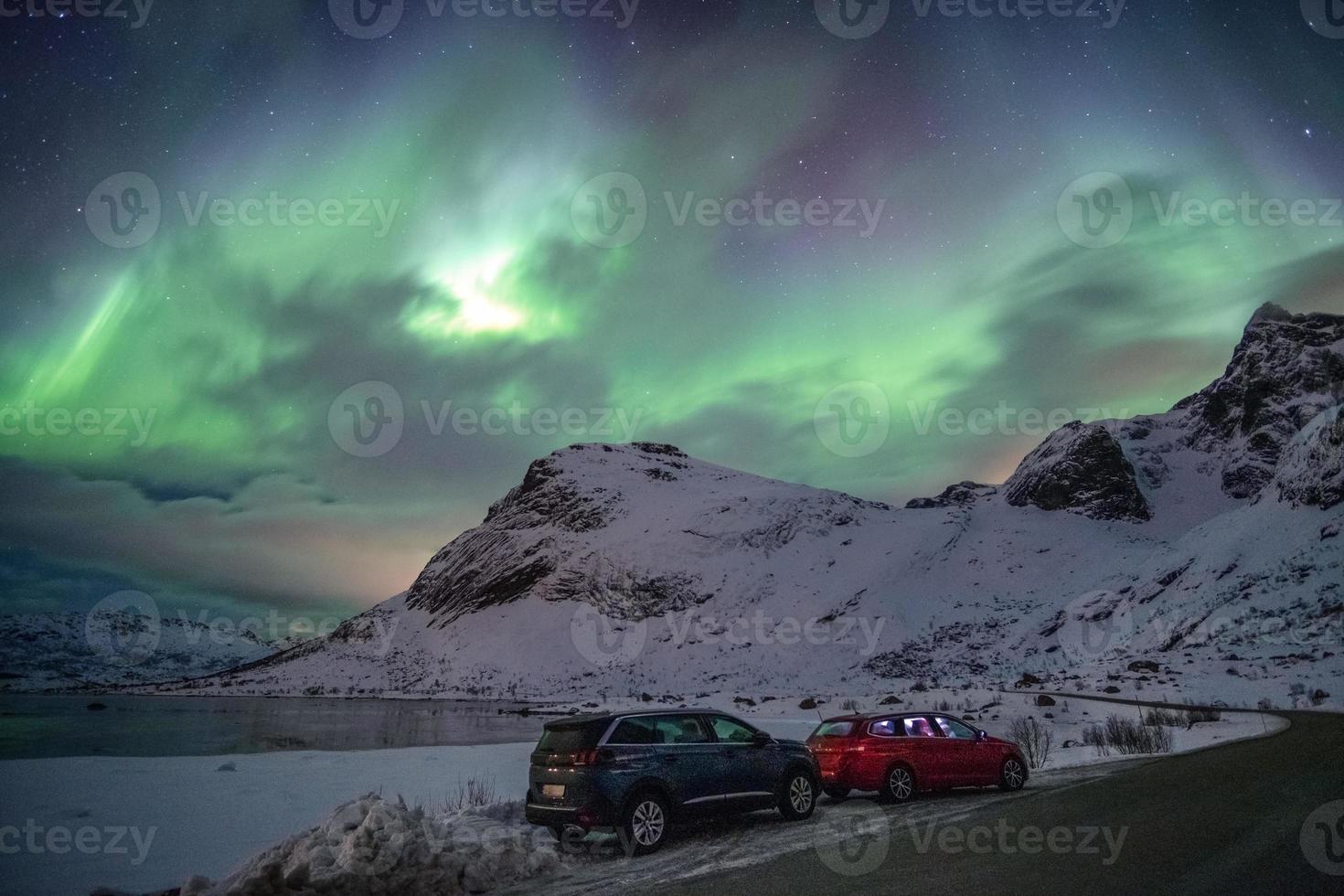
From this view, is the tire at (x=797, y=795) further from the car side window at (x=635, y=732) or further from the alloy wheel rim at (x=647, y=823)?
the car side window at (x=635, y=732)

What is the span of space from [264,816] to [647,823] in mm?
6655

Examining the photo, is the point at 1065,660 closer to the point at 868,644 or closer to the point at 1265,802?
the point at 868,644

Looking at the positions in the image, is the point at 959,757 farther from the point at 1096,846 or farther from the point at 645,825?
the point at 645,825

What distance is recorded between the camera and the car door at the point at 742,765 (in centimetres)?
1173

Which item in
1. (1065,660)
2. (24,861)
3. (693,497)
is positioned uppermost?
(693,497)

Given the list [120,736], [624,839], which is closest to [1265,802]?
[624,839]

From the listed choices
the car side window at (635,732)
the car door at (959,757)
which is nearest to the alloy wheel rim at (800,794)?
the car side window at (635,732)

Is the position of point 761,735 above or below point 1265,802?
above

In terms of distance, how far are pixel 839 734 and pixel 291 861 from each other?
31.0 ft

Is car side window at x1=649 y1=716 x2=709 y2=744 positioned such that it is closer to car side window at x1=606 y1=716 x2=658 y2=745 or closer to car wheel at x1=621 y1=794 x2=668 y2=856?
car side window at x1=606 y1=716 x2=658 y2=745

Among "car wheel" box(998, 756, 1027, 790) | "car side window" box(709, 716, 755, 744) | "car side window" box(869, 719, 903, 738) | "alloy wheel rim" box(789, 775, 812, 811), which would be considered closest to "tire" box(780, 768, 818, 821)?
"alloy wheel rim" box(789, 775, 812, 811)

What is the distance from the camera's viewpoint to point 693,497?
139000 millimetres

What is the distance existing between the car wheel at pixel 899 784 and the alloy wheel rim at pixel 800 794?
170cm

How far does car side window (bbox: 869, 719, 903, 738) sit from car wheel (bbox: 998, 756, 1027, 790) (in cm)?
240
